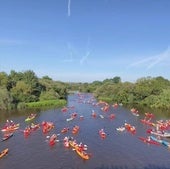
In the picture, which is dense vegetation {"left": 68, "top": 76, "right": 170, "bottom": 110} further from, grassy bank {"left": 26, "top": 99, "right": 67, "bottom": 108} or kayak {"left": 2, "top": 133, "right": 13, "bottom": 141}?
kayak {"left": 2, "top": 133, "right": 13, "bottom": 141}

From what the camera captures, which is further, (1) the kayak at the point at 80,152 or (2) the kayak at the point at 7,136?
(2) the kayak at the point at 7,136

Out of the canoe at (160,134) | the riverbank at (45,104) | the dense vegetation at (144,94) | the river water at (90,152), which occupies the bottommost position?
the river water at (90,152)

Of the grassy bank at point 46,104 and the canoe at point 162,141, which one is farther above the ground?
the grassy bank at point 46,104

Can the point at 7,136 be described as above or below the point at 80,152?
above

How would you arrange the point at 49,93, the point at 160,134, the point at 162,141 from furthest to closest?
the point at 49,93, the point at 160,134, the point at 162,141

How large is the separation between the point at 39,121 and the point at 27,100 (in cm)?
2562

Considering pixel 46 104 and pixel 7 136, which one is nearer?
pixel 7 136

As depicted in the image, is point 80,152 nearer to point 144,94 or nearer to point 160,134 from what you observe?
point 160,134

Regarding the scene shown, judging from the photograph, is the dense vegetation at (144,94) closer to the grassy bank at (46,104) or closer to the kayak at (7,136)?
the grassy bank at (46,104)

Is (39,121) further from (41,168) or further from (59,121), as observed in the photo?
(41,168)

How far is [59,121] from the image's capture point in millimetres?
58375

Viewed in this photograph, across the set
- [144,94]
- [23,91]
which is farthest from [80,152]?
[144,94]

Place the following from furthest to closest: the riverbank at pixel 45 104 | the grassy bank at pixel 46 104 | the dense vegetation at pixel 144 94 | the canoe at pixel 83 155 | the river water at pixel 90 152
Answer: the dense vegetation at pixel 144 94
the grassy bank at pixel 46 104
the riverbank at pixel 45 104
the canoe at pixel 83 155
the river water at pixel 90 152

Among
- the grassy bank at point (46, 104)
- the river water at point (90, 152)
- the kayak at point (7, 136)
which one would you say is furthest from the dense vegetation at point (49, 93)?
the kayak at point (7, 136)
